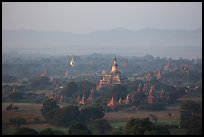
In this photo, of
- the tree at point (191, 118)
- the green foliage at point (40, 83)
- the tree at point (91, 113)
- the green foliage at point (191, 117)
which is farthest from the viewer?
the green foliage at point (40, 83)

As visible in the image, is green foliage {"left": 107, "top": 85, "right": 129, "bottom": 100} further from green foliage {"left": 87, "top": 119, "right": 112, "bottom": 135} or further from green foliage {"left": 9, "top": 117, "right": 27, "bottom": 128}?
green foliage {"left": 87, "top": 119, "right": 112, "bottom": 135}

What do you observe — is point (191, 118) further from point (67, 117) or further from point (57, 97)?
point (57, 97)

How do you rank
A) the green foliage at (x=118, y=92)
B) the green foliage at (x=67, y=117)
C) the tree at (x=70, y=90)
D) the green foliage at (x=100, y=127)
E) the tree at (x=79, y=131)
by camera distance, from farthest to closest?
the tree at (x=70, y=90), the green foliage at (x=118, y=92), the green foliage at (x=67, y=117), the green foliage at (x=100, y=127), the tree at (x=79, y=131)

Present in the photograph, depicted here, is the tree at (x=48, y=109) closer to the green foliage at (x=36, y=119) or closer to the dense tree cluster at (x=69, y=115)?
the dense tree cluster at (x=69, y=115)

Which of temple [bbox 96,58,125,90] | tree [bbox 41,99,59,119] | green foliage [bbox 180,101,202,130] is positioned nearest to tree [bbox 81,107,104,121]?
tree [bbox 41,99,59,119]

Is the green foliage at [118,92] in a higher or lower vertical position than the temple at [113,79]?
lower

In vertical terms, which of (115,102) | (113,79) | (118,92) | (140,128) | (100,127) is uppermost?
(113,79)

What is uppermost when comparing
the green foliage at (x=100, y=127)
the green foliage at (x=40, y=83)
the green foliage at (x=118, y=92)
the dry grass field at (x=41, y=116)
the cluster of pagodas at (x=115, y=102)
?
the green foliage at (x=40, y=83)

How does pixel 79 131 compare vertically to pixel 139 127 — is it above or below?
below

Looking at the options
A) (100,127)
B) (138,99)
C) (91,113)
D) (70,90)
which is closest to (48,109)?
(91,113)

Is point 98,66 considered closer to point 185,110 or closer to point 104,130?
point 185,110

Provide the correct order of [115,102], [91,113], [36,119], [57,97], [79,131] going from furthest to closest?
[57,97] < [115,102] < [36,119] < [91,113] < [79,131]

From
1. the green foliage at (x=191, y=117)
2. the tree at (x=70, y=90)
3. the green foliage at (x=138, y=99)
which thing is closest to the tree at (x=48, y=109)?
the green foliage at (x=191, y=117)
